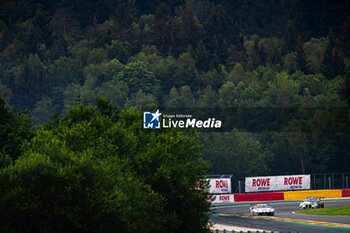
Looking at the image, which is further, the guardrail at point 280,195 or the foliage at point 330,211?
the guardrail at point 280,195

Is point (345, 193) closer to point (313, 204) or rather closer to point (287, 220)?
point (313, 204)

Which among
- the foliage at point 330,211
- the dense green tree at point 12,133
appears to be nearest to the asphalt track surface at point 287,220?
the foliage at point 330,211

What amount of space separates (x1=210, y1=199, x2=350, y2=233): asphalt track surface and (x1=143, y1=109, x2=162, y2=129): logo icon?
6.81 meters

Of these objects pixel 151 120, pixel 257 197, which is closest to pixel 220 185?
pixel 257 197

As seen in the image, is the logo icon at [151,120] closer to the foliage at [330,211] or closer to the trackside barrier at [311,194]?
the foliage at [330,211]

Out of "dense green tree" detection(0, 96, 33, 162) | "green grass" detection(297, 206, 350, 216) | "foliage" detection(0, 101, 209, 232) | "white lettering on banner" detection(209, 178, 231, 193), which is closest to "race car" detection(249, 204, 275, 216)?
"green grass" detection(297, 206, 350, 216)

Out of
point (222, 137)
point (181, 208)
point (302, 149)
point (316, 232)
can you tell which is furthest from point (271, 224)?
point (222, 137)

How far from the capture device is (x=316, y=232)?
→ 48656 millimetres

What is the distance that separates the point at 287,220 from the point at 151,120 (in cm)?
2177

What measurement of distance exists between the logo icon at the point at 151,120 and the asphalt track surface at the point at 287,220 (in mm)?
6812

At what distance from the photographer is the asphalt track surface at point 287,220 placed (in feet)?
168

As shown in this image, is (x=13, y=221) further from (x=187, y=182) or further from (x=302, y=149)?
(x=302, y=149)

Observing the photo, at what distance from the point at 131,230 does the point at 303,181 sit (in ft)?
205

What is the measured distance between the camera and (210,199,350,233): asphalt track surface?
51.3 meters
